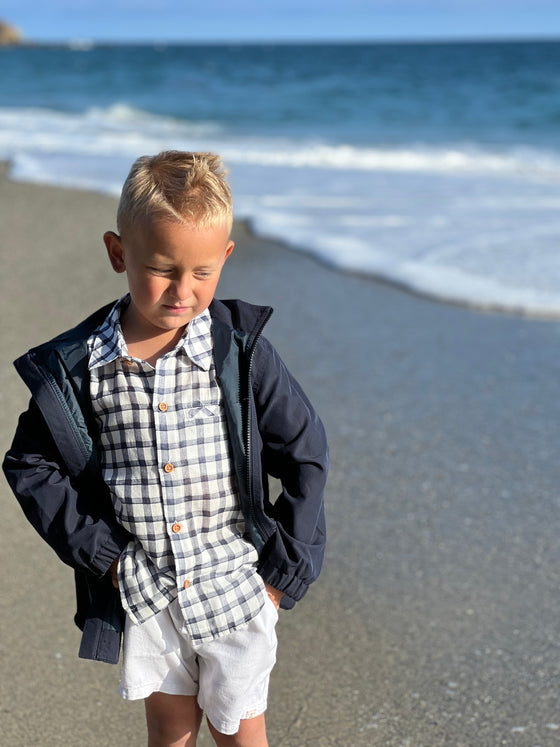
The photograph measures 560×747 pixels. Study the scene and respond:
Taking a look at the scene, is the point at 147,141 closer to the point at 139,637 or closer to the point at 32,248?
the point at 32,248

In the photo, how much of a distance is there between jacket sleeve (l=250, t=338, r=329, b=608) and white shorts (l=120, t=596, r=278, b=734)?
0.33ft

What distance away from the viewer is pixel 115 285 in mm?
5590

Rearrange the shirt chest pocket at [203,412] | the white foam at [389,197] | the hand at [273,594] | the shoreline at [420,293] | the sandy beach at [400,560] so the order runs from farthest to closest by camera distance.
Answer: the white foam at [389,197]
the shoreline at [420,293]
the sandy beach at [400,560]
the hand at [273,594]
the shirt chest pocket at [203,412]

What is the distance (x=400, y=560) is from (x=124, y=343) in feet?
5.38

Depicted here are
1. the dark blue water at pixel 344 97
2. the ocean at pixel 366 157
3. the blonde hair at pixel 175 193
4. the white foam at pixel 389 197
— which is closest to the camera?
the blonde hair at pixel 175 193

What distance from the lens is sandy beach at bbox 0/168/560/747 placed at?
2.24 meters

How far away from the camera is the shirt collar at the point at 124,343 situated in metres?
1.57

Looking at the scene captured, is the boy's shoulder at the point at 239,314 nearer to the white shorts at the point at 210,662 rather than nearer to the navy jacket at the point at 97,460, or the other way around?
the navy jacket at the point at 97,460

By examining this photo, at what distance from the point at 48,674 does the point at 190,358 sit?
1239 mm

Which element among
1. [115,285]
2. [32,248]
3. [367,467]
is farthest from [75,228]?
[367,467]

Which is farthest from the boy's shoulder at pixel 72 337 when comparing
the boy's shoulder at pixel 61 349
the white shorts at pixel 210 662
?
the white shorts at pixel 210 662

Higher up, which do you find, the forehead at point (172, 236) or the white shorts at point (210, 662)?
the forehead at point (172, 236)

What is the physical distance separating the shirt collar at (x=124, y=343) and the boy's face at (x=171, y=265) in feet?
0.11

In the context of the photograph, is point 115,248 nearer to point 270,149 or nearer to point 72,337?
point 72,337
